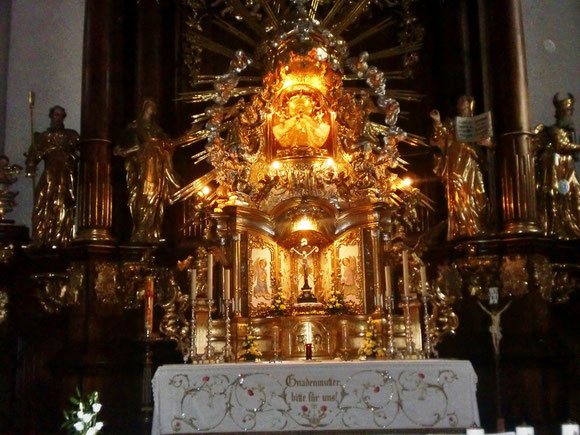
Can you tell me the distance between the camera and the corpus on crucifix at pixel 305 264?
11.0 metres

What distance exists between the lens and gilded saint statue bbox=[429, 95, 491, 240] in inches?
449

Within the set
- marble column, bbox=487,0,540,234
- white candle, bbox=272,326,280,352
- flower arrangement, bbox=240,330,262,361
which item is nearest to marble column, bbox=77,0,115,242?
flower arrangement, bbox=240,330,262,361

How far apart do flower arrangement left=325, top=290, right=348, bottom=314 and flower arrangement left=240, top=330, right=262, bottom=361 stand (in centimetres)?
119

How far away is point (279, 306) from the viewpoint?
1091 cm

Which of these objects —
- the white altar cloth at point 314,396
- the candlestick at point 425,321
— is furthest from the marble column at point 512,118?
the white altar cloth at point 314,396

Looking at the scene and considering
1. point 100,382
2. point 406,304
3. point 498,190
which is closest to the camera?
point 406,304

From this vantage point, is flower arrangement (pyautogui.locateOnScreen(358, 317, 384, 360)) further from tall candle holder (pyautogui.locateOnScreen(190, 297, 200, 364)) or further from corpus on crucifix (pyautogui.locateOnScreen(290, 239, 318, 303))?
tall candle holder (pyautogui.locateOnScreen(190, 297, 200, 364))

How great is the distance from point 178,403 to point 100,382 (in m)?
2.98

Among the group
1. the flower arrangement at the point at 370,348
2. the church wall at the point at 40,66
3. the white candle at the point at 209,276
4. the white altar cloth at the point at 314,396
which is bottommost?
the white altar cloth at the point at 314,396

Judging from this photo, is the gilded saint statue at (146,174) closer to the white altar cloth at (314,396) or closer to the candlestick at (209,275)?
the candlestick at (209,275)

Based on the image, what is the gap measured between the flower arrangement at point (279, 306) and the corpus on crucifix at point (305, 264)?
0.77 ft

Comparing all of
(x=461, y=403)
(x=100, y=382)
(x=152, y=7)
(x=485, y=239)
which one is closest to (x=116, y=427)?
(x=100, y=382)

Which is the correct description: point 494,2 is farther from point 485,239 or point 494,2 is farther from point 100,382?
point 100,382

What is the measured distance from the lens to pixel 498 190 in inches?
453
